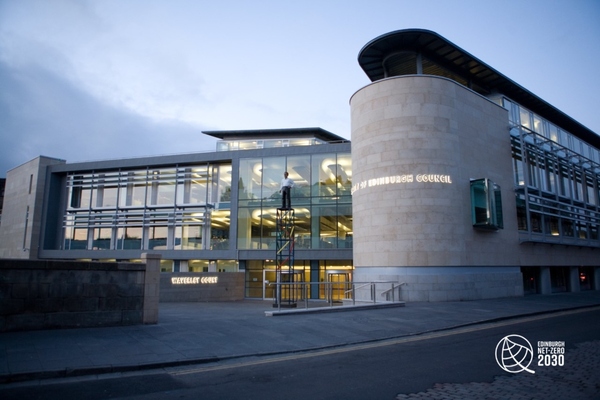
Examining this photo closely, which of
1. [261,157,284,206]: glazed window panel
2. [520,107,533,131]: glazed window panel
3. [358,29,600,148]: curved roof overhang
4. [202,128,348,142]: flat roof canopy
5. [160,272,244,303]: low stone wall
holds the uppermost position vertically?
[202,128,348,142]: flat roof canopy

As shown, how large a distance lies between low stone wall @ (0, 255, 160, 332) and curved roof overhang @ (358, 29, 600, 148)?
735 inches

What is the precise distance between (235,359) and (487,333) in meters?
7.14

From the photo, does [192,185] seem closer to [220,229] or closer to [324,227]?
[220,229]

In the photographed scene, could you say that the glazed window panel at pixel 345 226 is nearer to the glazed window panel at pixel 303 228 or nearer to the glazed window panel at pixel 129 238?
the glazed window panel at pixel 303 228

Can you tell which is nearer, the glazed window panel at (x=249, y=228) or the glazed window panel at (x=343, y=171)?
the glazed window panel at (x=343, y=171)

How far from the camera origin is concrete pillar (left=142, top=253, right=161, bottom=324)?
1232 centimetres

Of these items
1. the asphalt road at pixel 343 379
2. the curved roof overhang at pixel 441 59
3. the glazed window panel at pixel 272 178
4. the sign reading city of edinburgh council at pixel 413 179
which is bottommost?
the asphalt road at pixel 343 379

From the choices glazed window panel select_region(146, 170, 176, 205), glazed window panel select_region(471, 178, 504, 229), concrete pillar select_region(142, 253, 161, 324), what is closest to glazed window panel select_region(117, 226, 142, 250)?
glazed window panel select_region(146, 170, 176, 205)

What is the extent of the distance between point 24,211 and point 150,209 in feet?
→ 42.9

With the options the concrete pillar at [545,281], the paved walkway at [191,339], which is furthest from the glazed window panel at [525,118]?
the paved walkway at [191,339]

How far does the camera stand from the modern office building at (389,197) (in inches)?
868

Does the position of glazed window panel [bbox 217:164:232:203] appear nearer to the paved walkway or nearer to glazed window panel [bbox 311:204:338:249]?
glazed window panel [bbox 311:204:338:249]

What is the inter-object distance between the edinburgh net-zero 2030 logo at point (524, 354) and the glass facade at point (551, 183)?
→ 736 inches

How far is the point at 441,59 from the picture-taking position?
25953mm
